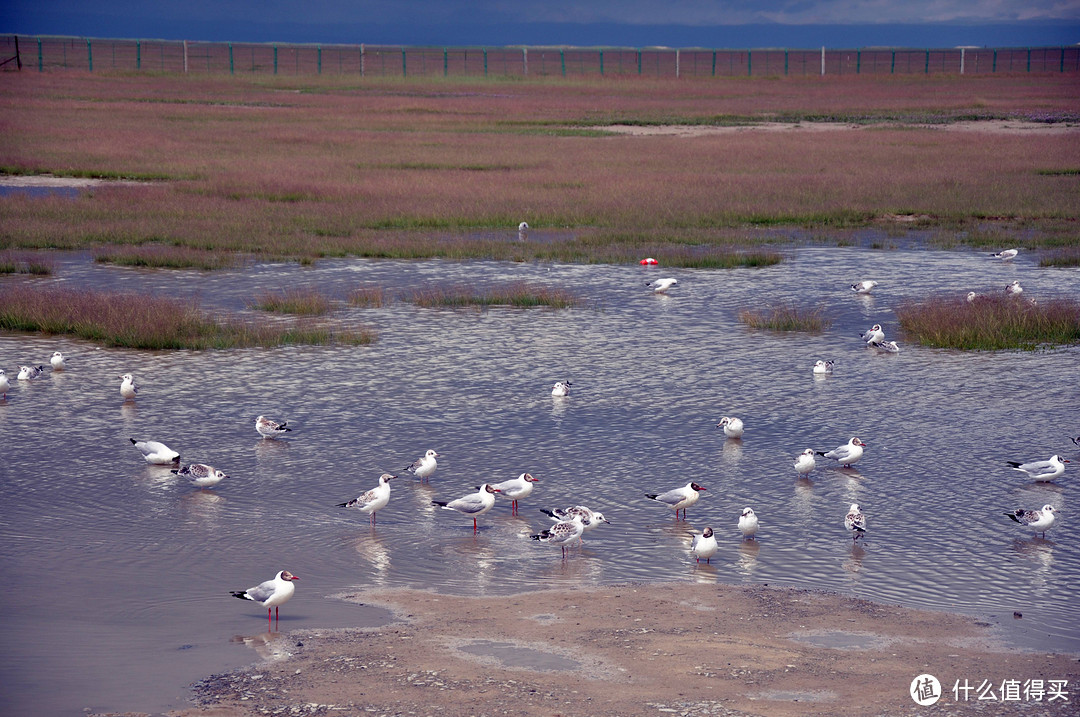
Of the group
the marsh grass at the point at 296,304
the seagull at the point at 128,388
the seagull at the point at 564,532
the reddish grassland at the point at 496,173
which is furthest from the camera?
the reddish grassland at the point at 496,173

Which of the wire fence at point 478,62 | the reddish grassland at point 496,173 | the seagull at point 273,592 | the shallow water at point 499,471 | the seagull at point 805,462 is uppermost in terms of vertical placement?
the wire fence at point 478,62

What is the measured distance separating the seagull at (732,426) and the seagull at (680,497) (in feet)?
8.35

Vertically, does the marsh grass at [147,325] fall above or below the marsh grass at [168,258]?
below

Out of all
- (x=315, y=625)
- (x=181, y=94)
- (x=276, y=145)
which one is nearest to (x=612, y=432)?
(x=315, y=625)

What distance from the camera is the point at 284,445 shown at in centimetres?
1405

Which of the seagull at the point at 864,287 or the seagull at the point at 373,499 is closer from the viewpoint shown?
the seagull at the point at 373,499

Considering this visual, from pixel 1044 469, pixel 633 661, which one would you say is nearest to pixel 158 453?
pixel 633 661

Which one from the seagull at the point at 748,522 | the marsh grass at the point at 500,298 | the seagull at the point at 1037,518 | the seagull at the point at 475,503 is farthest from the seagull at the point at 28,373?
the seagull at the point at 1037,518

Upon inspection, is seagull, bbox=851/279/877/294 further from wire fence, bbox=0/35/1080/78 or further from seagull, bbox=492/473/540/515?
wire fence, bbox=0/35/1080/78

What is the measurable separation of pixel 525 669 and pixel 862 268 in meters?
19.2

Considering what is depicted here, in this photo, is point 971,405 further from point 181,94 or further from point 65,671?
point 181,94

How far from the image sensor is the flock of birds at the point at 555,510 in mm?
10172

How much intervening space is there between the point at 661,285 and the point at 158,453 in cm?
1220

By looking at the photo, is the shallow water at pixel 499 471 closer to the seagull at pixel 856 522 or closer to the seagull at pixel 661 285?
the seagull at pixel 856 522
